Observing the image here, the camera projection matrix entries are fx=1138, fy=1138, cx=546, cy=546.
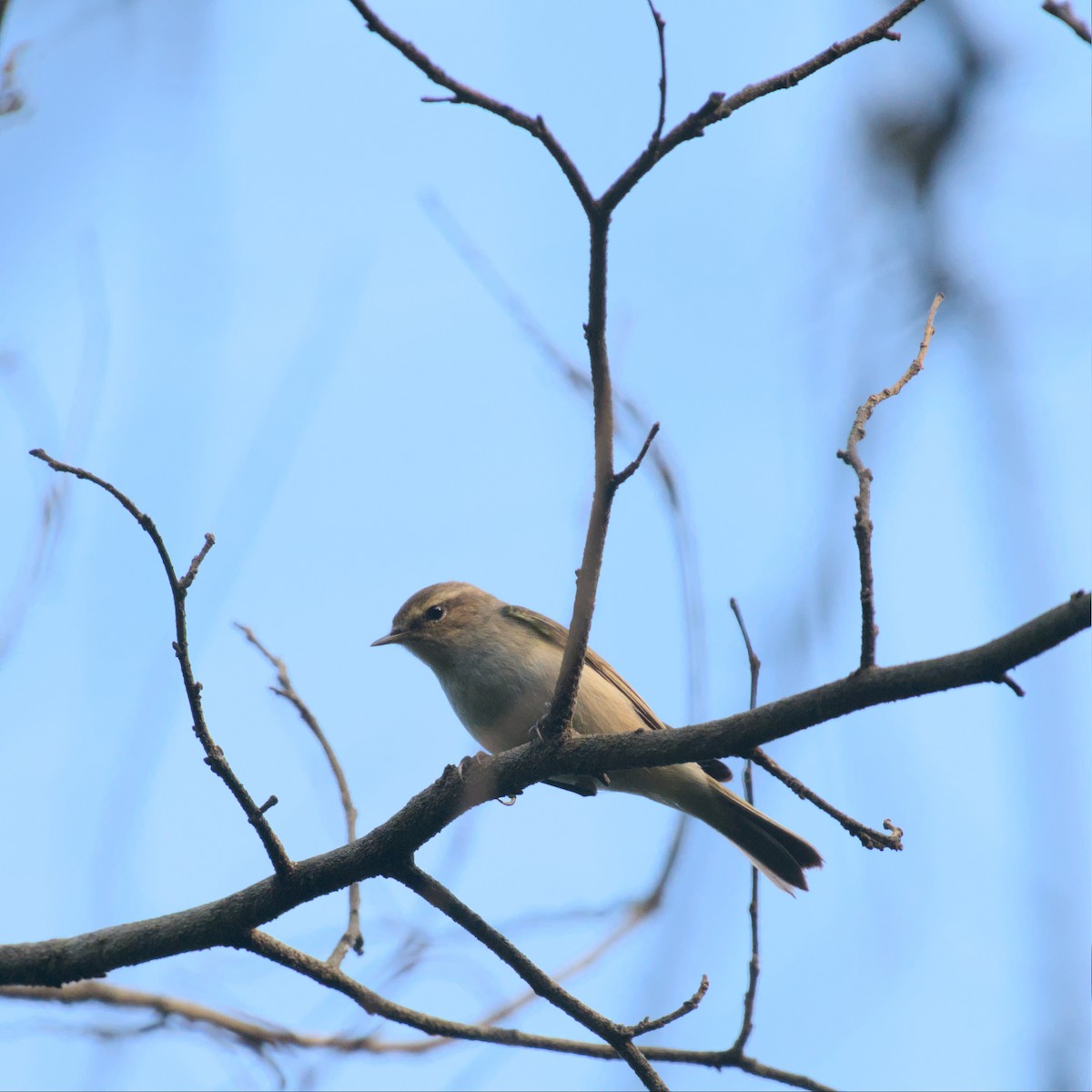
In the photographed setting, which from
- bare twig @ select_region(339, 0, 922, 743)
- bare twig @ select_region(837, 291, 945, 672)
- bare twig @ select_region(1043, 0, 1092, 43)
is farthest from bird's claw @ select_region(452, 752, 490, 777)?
bare twig @ select_region(1043, 0, 1092, 43)

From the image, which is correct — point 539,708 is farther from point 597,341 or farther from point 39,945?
point 597,341

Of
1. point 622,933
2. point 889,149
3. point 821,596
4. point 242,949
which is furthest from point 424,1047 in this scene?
point 889,149

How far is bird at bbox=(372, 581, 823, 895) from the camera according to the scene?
639 cm

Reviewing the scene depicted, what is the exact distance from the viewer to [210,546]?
12.3ft

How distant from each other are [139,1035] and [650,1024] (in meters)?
2.74

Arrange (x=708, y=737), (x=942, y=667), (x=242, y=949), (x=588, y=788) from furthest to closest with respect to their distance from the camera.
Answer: (x=588, y=788) → (x=242, y=949) → (x=708, y=737) → (x=942, y=667)

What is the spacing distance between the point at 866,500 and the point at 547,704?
9.35 ft

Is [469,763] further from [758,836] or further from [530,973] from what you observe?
[758,836]

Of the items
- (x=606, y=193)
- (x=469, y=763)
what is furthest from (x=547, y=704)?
(x=606, y=193)

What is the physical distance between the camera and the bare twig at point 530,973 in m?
4.11

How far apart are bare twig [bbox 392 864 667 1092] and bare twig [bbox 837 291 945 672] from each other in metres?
1.79

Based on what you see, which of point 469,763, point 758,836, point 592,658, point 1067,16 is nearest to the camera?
point 1067,16

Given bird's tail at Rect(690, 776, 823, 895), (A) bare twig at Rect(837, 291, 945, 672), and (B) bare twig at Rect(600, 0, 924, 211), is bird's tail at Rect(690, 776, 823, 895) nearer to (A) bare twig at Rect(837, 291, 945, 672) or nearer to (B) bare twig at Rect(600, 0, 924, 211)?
(A) bare twig at Rect(837, 291, 945, 672)

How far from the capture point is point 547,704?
5949mm
